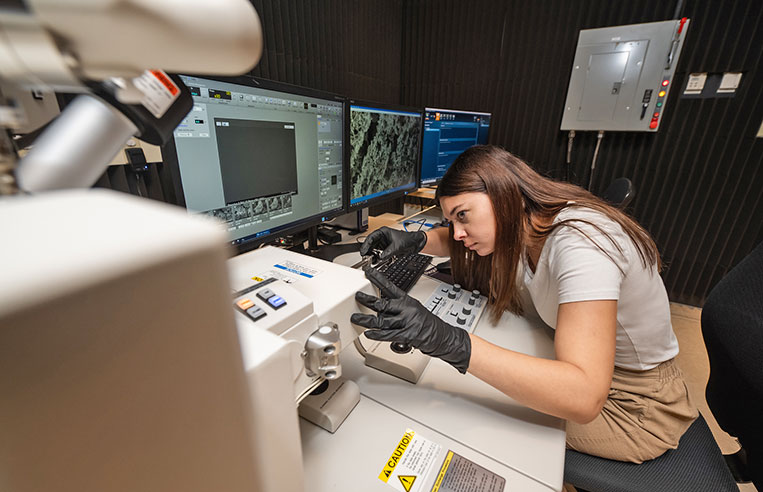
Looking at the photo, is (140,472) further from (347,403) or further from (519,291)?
(519,291)

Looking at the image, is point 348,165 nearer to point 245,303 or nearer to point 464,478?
point 245,303

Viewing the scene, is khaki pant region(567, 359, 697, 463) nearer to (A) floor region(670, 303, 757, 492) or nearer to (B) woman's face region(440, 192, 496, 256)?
(B) woman's face region(440, 192, 496, 256)

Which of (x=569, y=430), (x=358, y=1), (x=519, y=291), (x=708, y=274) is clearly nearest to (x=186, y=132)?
(x=519, y=291)

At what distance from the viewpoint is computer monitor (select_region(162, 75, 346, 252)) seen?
2.01ft

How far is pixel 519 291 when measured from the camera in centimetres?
101

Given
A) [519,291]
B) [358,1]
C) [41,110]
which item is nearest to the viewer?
[41,110]

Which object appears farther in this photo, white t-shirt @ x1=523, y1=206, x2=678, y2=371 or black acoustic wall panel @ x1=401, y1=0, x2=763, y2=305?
black acoustic wall panel @ x1=401, y1=0, x2=763, y2=305

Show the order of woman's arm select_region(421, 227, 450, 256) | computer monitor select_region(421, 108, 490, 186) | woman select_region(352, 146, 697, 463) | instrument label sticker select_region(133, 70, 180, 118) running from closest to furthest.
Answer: instrument label sticker select_region(133, 70, 180, 118) → woman select_region(352, 146, 697, 463) → woman's arm select_region(421, 227, 450, 256) → computer monitor select_region(421, 108, 490, 186)

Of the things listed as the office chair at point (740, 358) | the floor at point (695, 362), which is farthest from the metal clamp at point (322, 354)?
the floor at point (695, 362)

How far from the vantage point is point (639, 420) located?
0.77 metres

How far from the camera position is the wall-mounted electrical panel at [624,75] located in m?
1.88

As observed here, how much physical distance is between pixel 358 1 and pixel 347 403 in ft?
7.83

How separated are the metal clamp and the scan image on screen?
2.46 feet

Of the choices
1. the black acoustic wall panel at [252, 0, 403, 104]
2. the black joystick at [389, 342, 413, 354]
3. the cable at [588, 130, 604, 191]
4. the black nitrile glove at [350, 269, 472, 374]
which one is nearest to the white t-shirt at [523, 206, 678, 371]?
the black nitrile glove at [350, 269, 472, 374]
